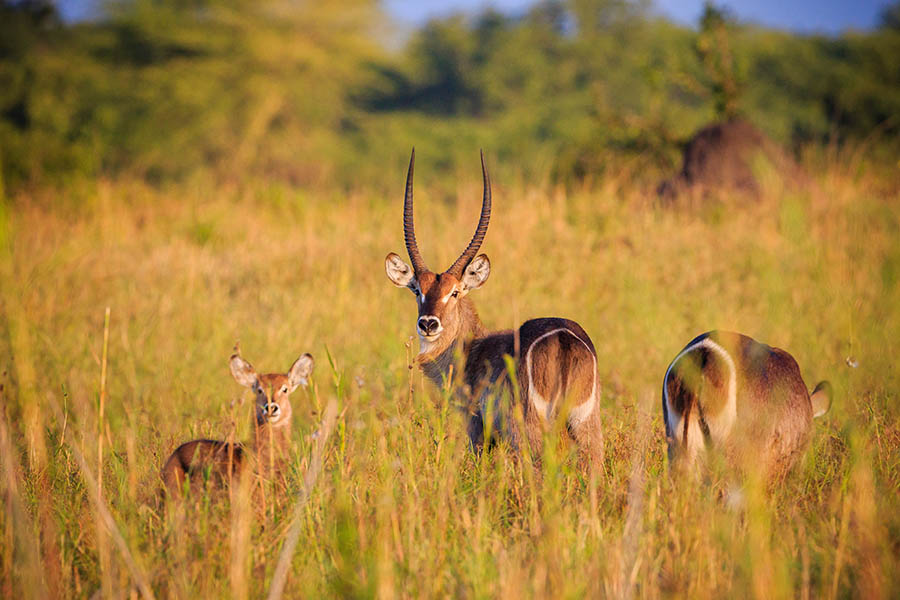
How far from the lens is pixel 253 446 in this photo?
14.3 ft

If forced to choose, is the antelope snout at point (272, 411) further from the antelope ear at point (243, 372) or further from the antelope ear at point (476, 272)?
the antelope ear at point (476, 272)

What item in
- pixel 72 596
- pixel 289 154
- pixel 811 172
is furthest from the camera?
pixel 289 154

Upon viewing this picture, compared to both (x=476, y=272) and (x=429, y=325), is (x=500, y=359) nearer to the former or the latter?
(x=429, y=325)

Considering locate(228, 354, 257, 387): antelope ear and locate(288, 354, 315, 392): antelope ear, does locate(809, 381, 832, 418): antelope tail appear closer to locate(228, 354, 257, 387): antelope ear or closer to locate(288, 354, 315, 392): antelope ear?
locate(288, 354, 315, 392): antelope ear

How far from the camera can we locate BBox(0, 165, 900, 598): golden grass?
2.79 m

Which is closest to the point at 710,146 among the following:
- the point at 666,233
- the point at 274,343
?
the point at 666,233

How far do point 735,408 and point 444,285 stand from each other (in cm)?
166

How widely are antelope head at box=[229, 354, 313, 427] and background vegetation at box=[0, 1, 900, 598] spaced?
145 mm

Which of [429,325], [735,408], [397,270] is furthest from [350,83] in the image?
[735,408]

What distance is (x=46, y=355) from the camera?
6109 mm

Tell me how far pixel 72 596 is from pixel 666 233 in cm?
648

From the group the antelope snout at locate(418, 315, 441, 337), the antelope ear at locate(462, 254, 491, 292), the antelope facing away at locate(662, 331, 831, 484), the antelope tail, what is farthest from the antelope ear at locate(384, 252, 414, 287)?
the antelope tail

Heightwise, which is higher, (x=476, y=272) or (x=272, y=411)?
(x=476, y=272)

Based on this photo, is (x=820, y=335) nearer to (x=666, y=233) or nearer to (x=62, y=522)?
(x=666, y=233)
